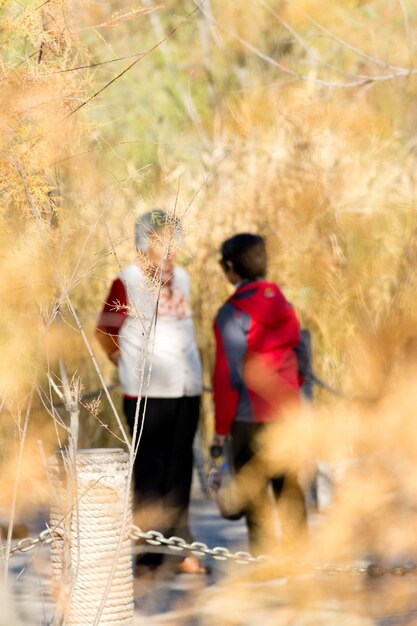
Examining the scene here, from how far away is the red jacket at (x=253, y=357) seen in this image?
5730 mm

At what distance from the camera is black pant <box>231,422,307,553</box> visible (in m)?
5.75

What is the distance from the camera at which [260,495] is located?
229 inches

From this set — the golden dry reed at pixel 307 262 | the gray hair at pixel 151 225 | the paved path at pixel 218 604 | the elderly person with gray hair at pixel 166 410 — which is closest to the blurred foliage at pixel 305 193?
the golden dry reed at pixel 307 262

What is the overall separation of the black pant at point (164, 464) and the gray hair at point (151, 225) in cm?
76

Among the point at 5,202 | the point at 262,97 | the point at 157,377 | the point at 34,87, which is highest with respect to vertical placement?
the point at 262,97

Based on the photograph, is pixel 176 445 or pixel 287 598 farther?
pixel 176 445

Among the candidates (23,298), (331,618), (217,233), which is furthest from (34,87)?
(217,233)

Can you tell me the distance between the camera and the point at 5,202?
13.6 ft

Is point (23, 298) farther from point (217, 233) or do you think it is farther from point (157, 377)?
point (217, 233)

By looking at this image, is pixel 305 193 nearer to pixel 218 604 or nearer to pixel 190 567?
pixel 190 567

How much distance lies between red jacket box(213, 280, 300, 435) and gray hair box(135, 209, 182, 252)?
495mm

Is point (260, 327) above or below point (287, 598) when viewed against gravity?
above

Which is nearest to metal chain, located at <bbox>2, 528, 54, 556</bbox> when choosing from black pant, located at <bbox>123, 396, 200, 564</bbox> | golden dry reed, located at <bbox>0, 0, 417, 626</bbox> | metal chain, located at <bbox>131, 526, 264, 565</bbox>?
metal chain, located at <bbox>131, 526, 264, 565</bbox>

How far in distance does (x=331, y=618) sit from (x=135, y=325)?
1.51 meters
